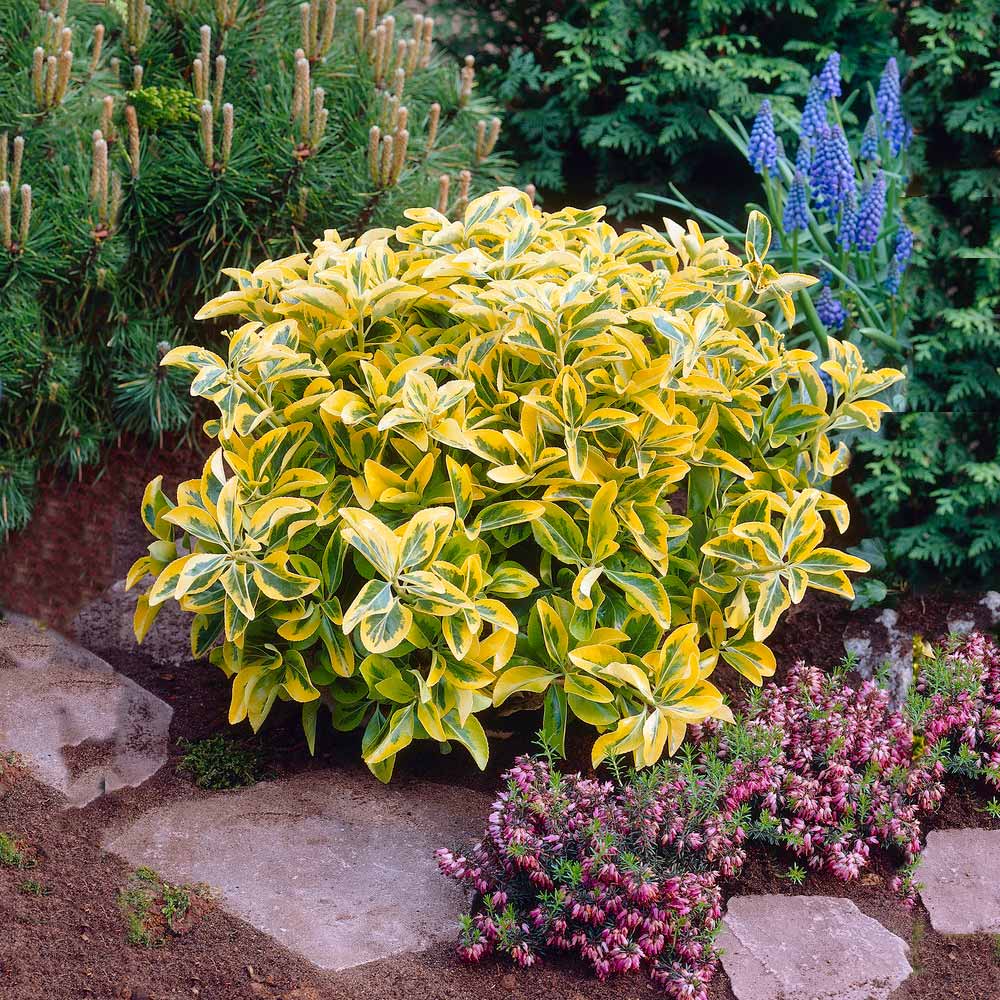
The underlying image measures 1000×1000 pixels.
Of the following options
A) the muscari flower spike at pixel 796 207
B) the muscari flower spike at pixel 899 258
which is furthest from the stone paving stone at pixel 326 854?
the muscari flower spike at pixel 899 258

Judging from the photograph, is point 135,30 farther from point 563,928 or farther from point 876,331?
point 563,928

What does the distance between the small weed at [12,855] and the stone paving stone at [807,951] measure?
1.39 metres

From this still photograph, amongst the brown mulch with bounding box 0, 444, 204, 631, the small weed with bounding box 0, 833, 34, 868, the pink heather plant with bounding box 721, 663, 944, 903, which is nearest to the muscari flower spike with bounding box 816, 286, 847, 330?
the pink heather plant with bounding box 721, 663, 944, 903

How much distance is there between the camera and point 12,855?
2229 mm

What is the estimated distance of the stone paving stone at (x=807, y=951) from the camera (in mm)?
2109

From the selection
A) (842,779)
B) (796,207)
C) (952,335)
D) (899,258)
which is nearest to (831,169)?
(796,207)

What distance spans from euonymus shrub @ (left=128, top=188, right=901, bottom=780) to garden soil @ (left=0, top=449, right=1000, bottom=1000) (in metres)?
0.26

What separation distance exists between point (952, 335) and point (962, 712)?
4.51 ft

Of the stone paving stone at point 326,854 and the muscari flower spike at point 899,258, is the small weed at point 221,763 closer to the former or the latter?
the stone paving stone at point 326,854

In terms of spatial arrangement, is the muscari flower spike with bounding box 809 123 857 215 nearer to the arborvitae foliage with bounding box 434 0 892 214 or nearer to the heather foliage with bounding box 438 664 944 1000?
the arborvitae foliage with bounding box 434 0 892 214

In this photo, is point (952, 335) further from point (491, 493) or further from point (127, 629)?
point (127, 629)

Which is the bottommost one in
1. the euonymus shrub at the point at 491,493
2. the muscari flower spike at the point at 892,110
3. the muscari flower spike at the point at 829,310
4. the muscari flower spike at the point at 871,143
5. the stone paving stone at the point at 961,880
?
the stone paving stone at the point at 961,880

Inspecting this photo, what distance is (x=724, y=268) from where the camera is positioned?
2.77 m

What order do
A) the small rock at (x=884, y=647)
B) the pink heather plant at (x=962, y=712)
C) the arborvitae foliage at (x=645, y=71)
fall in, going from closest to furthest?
the pink heather plant at (x=962, y=712), the small rock at (x=884, y=647), the arborvitae foliage at (x=645, y=71)
